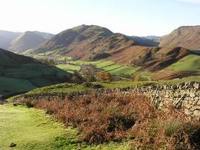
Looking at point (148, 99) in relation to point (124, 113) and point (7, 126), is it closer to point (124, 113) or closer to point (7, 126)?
point (124, 113)

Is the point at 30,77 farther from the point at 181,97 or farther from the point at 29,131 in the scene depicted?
the point at 181,97

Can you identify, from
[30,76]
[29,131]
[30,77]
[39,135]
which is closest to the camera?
[39,135]

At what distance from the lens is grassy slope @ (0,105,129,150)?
Result: 19.8 meters

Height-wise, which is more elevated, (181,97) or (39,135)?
(181,97)

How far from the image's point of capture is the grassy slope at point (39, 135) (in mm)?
19759

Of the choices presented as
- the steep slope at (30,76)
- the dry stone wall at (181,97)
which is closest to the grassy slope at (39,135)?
the dry stone wall at (181,97)

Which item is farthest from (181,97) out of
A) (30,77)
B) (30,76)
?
(30,76)

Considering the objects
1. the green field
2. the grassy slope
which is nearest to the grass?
the grassy slope

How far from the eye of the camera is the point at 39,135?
2248 cm

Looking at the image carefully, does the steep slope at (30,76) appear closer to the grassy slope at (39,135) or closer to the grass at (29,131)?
the grass at (29,131)

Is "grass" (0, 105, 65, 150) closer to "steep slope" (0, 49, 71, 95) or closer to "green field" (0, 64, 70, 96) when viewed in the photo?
"green field" (0, 64, 70, 96)

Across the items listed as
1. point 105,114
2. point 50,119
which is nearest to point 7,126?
point 50,119

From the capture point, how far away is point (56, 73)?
593 ft

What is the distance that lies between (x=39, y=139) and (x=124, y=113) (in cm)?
446
